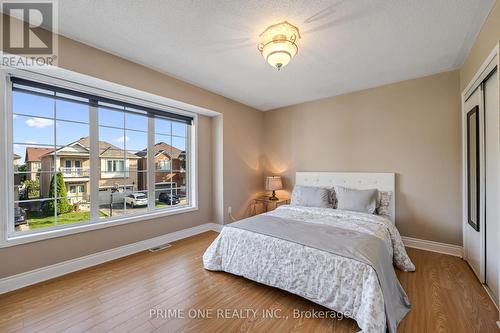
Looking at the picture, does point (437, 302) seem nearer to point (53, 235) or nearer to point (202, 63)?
point (202, 63)

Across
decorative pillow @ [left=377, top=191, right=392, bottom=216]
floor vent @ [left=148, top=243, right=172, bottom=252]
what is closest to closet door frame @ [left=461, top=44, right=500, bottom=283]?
decorative pillow @ [left=377, top=191, right=392, bottom=216]

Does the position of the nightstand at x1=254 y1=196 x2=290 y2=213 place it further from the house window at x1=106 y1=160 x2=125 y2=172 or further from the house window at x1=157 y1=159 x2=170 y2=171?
the house window at x1=106 y1=160 x2=125 y2=172

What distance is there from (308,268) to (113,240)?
96.3 inches

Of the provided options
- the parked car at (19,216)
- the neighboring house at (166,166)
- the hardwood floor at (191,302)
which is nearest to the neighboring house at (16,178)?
the parked car at (19,216)

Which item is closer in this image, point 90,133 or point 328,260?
point 328,260

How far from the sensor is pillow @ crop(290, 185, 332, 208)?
3.25 meters

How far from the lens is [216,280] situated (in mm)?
2232

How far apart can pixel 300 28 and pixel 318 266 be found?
2.12 meters

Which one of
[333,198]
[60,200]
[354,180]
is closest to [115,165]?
[60,200]

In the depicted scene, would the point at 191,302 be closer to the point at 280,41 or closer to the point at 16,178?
the point at 16,178

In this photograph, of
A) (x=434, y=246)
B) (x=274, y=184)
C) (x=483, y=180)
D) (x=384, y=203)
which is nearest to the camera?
(x=483, y=180)

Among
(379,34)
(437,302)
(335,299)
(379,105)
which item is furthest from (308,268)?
(379,105)

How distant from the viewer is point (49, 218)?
93.0 inches

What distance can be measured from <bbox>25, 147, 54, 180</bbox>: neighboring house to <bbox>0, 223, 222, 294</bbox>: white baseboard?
98cm
